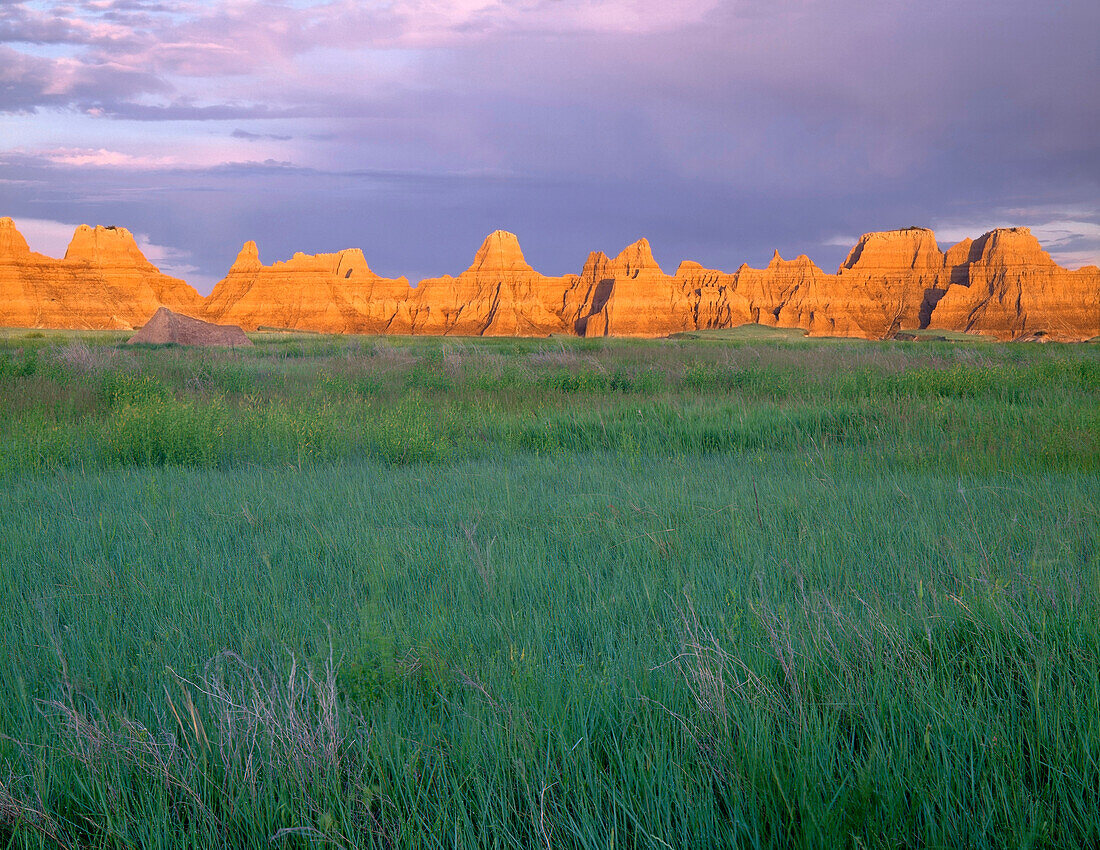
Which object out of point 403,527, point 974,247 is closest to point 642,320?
point 974,247

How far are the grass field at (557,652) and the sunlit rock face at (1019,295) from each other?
426 feet

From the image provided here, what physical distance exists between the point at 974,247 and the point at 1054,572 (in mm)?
162543

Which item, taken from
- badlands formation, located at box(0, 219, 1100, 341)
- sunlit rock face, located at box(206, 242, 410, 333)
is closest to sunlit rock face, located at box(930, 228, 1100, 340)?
badlands formation, located at box(0, 219, 1100, 341)

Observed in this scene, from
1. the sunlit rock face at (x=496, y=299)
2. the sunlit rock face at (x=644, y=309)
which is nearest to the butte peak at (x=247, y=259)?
the sunlit rock face at (x=496, y=299)

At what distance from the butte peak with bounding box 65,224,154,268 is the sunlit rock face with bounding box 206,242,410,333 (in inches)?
885

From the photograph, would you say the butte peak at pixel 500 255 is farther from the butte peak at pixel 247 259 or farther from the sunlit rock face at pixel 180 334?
the sunlit rock face at pixel 180 334

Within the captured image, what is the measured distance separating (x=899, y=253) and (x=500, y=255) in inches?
3675

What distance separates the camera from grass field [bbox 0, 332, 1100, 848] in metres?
1.66

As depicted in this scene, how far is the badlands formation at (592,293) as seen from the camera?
113 meters

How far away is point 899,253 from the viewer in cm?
14212

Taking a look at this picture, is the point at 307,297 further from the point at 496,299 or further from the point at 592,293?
the point at 592,293

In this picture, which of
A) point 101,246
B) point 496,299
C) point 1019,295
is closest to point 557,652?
point 1019,295

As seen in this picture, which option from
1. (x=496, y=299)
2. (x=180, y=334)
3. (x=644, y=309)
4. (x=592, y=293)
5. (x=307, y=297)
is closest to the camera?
(x=180, y=334)

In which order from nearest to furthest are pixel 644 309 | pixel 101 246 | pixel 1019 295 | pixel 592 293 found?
pixel 1019 295
pixel 101 246
pixel 644 309
pixel 592 293
